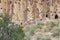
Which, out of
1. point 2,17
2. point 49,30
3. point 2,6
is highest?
point 2,17

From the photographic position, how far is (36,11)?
10.8 metres

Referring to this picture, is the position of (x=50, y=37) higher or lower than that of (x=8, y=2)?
lower

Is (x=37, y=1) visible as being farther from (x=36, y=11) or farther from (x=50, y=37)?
(x=50, y=37)

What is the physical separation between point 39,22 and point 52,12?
0.74 meters

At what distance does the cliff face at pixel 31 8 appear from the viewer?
10742 mm

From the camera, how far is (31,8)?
421 inches

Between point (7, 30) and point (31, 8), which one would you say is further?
point (31, 8)

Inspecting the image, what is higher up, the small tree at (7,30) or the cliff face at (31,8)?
the small tree at (7,30)

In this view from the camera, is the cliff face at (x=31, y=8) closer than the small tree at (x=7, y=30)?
No

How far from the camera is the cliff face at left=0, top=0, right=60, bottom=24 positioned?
10742 mm

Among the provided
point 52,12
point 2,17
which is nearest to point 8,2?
point 52,12

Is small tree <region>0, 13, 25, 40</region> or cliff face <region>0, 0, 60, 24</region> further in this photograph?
cliff face <region>0, 0, 60, 24</region>

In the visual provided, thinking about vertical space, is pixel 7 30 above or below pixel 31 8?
above

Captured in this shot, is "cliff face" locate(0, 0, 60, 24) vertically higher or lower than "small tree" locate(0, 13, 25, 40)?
lower
